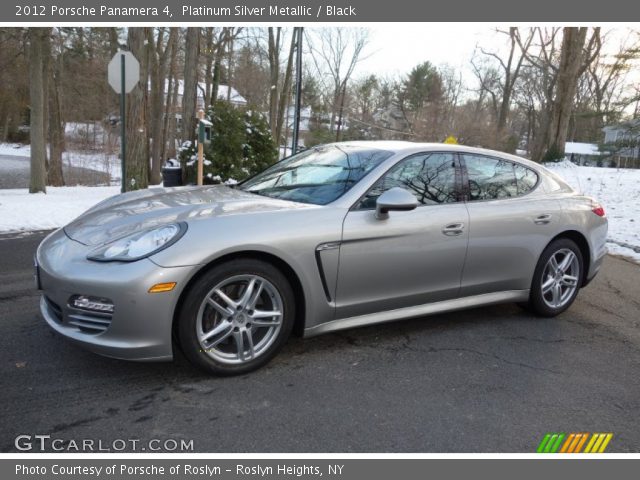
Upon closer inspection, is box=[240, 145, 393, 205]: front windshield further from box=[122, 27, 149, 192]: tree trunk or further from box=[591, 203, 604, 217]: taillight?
box=[122, 27, 149, 192]: tree trunk

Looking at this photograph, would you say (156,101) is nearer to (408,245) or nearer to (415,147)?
(415,147)

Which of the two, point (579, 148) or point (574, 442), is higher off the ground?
point (579, 148)

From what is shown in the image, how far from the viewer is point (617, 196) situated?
13.7 metres

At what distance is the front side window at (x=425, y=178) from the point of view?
12.1ft

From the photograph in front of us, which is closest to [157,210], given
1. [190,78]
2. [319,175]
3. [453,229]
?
[319,175]

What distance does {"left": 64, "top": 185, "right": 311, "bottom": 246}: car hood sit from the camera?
3133 mm

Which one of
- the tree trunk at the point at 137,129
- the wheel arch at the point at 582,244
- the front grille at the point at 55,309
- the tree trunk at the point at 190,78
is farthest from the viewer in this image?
the tree trunk at the point at 190,78

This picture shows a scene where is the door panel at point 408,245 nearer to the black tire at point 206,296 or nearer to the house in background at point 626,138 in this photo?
the black tire at point 206,296

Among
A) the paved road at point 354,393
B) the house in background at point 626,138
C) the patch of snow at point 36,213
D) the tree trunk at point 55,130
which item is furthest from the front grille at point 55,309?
the tree trunk at point 55,130

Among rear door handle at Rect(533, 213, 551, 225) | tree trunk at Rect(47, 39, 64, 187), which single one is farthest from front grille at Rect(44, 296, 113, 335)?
tree trunk at Rect(47, 39, 64, 187)

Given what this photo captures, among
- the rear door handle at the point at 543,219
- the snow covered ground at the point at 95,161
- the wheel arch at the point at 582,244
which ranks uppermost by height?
the rear door handle at the point at 543,219

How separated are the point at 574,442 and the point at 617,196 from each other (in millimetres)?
13042

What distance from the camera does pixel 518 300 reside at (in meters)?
4.34

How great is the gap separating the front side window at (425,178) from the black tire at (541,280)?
1092mm
